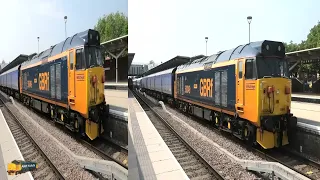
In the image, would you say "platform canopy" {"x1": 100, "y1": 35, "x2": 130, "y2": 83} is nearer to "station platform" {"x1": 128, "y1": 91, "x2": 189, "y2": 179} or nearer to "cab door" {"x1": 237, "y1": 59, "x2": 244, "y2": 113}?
"station platform" {"x1": 128, "y1": 91, "x2": 189, "y2": 179}

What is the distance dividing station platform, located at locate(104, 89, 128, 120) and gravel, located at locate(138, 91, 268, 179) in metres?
0.90

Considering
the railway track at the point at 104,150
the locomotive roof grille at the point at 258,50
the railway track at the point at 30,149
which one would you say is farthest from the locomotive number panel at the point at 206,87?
the railway track at the point at 30,149

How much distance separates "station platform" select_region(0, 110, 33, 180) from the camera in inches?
80.2

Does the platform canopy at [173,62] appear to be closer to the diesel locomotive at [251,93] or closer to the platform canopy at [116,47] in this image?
the diesel locomotive at [251,93]

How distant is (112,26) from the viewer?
223cm

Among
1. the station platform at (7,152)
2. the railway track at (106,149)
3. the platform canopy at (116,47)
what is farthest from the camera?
the railway track at (106,149)

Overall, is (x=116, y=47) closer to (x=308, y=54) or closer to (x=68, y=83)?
(x=68, y=83)

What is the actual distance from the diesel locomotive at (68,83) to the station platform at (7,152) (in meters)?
0.34

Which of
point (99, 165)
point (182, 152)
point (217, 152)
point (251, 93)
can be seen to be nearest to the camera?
point (99, 165)

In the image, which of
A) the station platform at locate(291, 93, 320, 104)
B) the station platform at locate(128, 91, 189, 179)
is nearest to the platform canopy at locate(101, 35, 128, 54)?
the station platform at locate(128, 91, 189, 179)

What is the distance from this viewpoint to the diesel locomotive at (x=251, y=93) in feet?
7.54

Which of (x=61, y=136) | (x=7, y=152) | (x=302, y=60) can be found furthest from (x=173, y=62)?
(x=7, y=152)

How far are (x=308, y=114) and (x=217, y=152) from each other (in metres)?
0.89

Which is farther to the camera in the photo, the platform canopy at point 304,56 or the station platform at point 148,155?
the station platform at point 148,155
